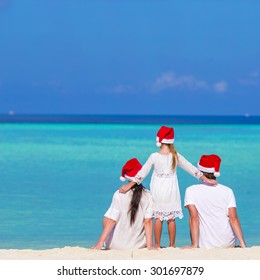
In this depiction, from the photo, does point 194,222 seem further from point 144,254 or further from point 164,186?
point 144,254

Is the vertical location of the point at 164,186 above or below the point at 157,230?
above

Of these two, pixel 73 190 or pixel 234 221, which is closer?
pixel 234 221

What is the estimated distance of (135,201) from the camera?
307 inches

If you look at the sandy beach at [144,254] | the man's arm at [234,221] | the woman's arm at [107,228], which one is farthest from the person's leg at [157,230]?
the man's arm at [234,221]

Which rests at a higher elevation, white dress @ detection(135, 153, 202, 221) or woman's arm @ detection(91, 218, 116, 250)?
white dress @ detection(135, 153, 202, 221)

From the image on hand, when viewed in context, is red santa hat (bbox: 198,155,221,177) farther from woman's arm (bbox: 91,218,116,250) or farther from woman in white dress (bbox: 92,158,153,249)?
woman's arm (bbox: 91,218,116,250)

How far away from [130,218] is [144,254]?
44 centimetres

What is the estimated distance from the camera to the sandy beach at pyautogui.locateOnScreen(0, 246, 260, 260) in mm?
7305

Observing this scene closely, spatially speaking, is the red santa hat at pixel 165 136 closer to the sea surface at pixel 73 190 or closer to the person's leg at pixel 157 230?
the person's leg at pixel 157 230

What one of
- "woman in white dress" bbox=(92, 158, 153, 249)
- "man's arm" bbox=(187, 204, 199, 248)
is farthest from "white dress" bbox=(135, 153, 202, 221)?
"man's arm" bbox=(187, 204, 199, 248)

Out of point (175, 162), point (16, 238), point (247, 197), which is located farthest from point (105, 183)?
point (175, 162)

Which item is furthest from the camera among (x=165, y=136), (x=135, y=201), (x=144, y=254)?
(x=165, y=136)

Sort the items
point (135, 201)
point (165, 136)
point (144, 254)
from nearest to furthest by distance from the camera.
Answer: point (144, 254) < point (135, 201) < point (165, 136)

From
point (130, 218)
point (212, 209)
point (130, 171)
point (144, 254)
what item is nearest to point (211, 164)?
point (212, 209)
